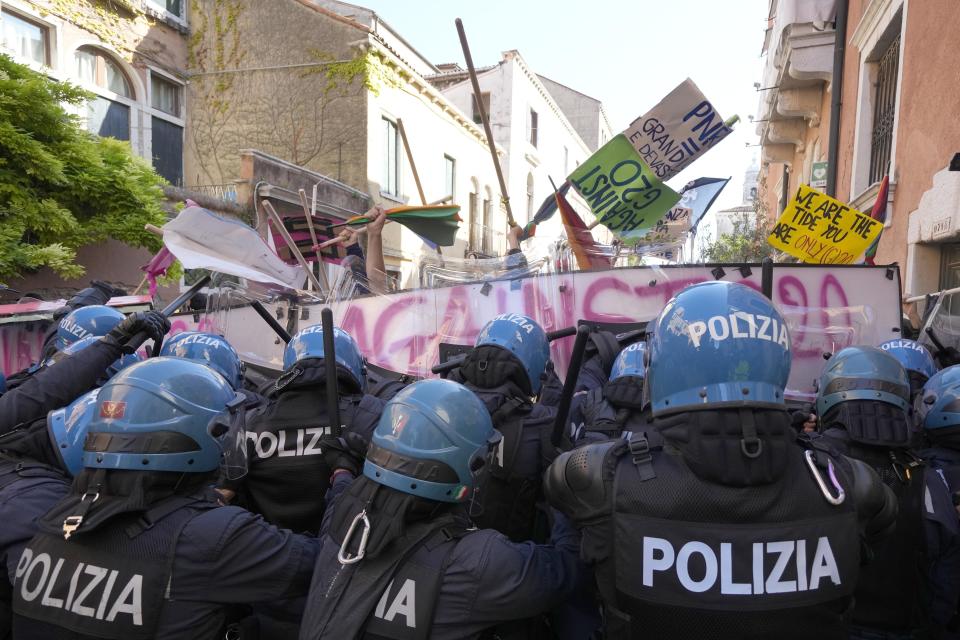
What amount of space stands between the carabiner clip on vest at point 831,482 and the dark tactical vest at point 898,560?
0.74 m

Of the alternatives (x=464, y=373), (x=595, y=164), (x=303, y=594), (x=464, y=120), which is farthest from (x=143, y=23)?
(x=303, y=594)

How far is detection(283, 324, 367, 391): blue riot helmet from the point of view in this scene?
11.0 ft

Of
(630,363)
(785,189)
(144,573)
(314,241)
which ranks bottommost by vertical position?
(144,573)

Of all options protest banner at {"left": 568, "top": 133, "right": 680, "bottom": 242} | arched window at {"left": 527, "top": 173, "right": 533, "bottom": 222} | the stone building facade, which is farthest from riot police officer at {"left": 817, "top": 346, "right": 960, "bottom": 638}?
arched window at {"left": 527, "top": 173, "right": 533, "bottom": 222}

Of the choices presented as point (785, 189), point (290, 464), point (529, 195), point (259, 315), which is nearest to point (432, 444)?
point (290, 464)

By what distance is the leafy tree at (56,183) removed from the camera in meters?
7.38

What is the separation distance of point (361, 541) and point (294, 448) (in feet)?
3.90

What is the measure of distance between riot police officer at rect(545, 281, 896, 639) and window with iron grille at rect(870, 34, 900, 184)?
7.34 m

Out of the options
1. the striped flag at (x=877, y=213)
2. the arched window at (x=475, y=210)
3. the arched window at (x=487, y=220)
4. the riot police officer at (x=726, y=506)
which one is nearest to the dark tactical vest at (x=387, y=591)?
the riot police officer at (x=726, y=506)

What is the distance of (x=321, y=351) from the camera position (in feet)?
11.1

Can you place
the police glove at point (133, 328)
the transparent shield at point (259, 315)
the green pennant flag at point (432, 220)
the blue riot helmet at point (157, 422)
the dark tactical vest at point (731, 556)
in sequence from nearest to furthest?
1. the dark tactical vest at point (731, 556)
2. the blue riot helmet at point (157, 422)
3. the police glove at point (133, 328)
4. the transparent shield at point (259, 315)
5. the green pennant flag at point (432, 220)

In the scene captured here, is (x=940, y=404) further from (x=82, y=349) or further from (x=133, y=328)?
(x=82, y=349)

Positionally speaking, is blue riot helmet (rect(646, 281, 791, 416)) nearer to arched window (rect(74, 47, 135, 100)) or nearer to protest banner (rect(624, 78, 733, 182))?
protest banner (rect(624, 78, 733, 182))

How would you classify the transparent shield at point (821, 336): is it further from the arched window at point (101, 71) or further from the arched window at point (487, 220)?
the arched window at point (487, 220)
